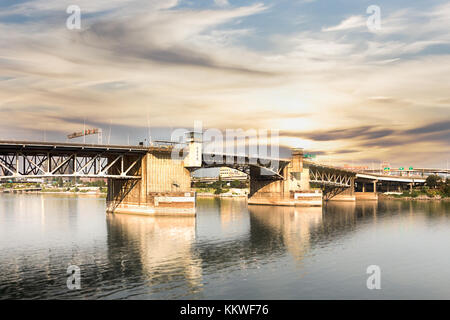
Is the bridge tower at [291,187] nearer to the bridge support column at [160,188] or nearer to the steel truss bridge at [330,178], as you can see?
the steel truss bridge at [330,178]

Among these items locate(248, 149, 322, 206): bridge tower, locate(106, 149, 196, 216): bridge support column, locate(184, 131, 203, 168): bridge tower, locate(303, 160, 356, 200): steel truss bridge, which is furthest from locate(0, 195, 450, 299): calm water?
locate(303, 160, 356, 200): steel truss bridge

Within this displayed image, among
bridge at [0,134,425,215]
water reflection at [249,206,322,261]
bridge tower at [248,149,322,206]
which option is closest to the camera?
water reflection at [249,206,322,261]

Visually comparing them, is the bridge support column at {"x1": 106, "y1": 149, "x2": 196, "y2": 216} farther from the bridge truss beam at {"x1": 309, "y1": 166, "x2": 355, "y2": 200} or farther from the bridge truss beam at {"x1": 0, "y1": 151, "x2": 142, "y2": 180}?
the bridge truss beam at {"x1": 309, "y1": 166, "x2": 355, "y2": 200}

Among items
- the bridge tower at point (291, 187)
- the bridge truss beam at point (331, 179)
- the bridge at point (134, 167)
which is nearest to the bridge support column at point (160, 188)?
the bridge at point (134, 167)

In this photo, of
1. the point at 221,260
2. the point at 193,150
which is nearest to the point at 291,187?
the point at 193,150

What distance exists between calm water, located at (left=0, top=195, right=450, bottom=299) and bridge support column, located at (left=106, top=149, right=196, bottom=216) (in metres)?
9.92

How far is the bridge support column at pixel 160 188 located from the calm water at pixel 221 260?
9.92 metres

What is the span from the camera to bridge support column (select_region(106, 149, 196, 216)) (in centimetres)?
9588

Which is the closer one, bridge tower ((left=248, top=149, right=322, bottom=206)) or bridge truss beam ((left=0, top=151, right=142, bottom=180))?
bridge truss beam ((left=0, top=151, right=142, bottom=180))

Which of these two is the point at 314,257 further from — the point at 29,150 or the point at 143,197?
the point at 29,150

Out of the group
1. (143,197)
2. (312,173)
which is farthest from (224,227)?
(312,173)

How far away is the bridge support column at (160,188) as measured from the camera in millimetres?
95875

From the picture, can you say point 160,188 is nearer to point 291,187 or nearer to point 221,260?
point 221,260
